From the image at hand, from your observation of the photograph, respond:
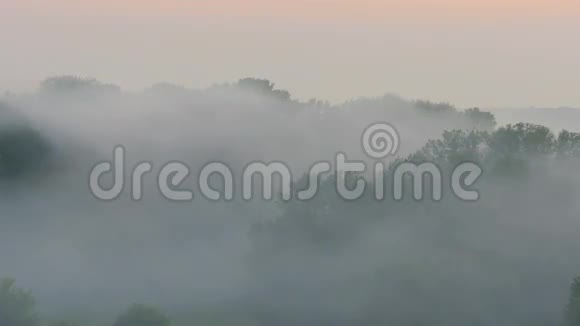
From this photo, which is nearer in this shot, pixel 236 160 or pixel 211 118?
pixel 236 160

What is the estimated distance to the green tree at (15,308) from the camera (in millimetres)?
49906

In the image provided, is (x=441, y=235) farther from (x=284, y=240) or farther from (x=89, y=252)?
(x=89, y=252)

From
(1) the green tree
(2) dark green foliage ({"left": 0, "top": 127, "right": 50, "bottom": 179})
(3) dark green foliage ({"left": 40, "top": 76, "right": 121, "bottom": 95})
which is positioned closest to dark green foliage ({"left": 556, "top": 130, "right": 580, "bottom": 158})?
(1) the green tree

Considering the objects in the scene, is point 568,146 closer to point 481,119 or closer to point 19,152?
point 481,119

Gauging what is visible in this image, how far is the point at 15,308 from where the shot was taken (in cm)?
5056

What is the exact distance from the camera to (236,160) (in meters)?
110

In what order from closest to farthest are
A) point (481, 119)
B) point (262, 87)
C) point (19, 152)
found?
point (19, 152), point (481, 119), point (262, 87)

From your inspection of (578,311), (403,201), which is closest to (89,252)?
(403,201)

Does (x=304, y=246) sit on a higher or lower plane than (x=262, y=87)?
lower

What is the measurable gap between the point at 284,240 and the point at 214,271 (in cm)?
822

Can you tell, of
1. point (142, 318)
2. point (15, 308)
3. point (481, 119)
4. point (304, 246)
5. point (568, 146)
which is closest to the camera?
point (15, 308)

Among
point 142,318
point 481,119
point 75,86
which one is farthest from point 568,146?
point 75,86

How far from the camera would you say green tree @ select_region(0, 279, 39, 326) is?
49.9 metres

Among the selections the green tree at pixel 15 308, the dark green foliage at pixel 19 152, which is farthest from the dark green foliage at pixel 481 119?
the green tree at pixel 15 308
